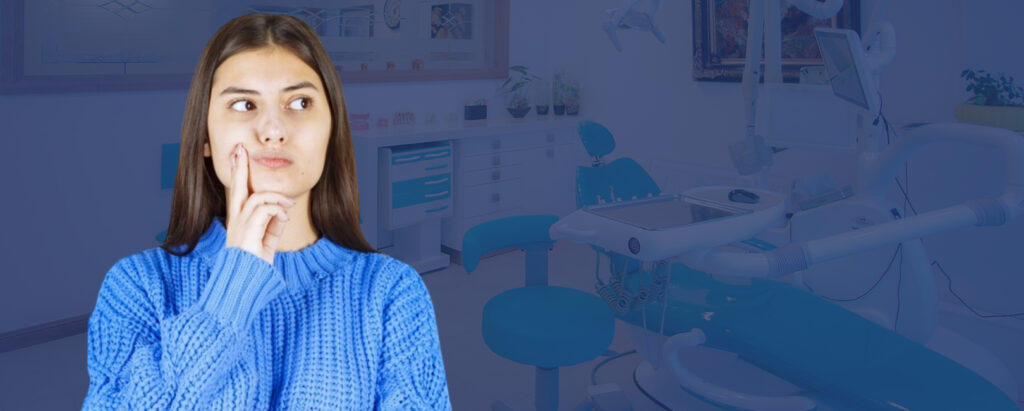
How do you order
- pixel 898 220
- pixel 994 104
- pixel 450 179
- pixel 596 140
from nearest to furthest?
pixel 898 220 → pixel 596 140 → pixel 994 104 → pixel 450 179

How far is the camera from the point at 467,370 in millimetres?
3002

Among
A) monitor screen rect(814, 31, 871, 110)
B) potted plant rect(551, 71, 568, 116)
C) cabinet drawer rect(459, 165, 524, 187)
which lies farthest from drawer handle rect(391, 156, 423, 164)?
monitor screen rect(814, 31, 871, 110)

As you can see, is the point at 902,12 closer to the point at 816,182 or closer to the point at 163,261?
the point at 816,182

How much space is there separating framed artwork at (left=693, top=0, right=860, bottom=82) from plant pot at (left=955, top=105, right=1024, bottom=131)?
0.79 metres

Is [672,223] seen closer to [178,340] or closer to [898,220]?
[898,220]

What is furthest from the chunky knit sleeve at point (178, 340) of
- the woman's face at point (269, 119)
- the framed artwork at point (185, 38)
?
the framed artwork at point (185, 38)

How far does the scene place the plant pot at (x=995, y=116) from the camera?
3006 millimetres

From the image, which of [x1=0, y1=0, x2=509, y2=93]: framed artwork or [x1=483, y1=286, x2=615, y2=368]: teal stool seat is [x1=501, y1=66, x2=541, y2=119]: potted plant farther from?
[x1=483, y1=286, x2=615, y2=368]: teal stool seat

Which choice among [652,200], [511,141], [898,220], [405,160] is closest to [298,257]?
[652,200]

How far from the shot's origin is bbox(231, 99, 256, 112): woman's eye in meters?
0.86

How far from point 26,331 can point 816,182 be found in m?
3.24

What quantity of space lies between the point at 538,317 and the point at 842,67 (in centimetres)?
122

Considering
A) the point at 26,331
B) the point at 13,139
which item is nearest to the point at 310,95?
the point at 13,139

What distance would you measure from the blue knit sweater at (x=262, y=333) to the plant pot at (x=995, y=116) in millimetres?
2976
